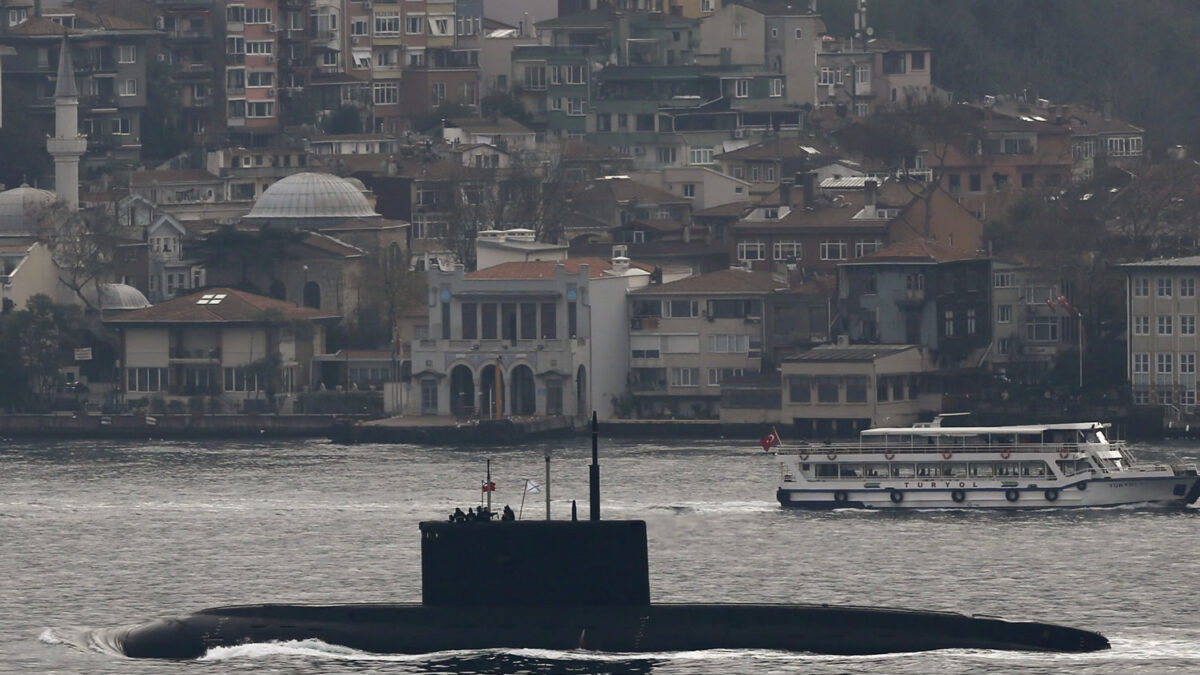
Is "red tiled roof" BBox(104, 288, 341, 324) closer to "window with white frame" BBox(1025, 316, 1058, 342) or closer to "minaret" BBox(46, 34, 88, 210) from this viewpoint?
"minaret" BBox(46, 34, 88, 210)

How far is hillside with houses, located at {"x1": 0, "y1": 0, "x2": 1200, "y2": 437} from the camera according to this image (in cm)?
11238

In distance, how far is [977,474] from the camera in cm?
8706

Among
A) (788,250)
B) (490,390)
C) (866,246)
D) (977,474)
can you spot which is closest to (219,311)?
(490,390)

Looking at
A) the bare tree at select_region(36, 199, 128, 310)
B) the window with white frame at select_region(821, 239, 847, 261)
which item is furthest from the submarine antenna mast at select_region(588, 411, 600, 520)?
the bare tree at select_region(36, 199, 128, 310)

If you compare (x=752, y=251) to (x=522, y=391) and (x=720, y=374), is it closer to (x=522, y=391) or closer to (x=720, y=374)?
(x=720, y=374)

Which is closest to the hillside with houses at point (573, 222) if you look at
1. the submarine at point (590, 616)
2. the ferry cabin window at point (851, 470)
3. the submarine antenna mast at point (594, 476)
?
the ferry cabin window at point (851, 470)

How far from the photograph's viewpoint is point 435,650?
53.8 m

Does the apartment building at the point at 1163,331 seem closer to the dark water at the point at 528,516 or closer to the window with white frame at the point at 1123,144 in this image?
the dark water at the point at 528,516

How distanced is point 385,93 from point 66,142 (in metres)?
34.7

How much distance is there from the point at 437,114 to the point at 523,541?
116 meters

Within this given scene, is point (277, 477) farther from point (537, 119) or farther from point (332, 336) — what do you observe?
point (537, 119)

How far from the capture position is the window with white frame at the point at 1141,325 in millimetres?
108812

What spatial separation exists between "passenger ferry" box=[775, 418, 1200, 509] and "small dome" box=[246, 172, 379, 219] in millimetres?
49005

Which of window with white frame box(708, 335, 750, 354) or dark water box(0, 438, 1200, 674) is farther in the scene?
window with white frame box(708, 335, 750, 354)
